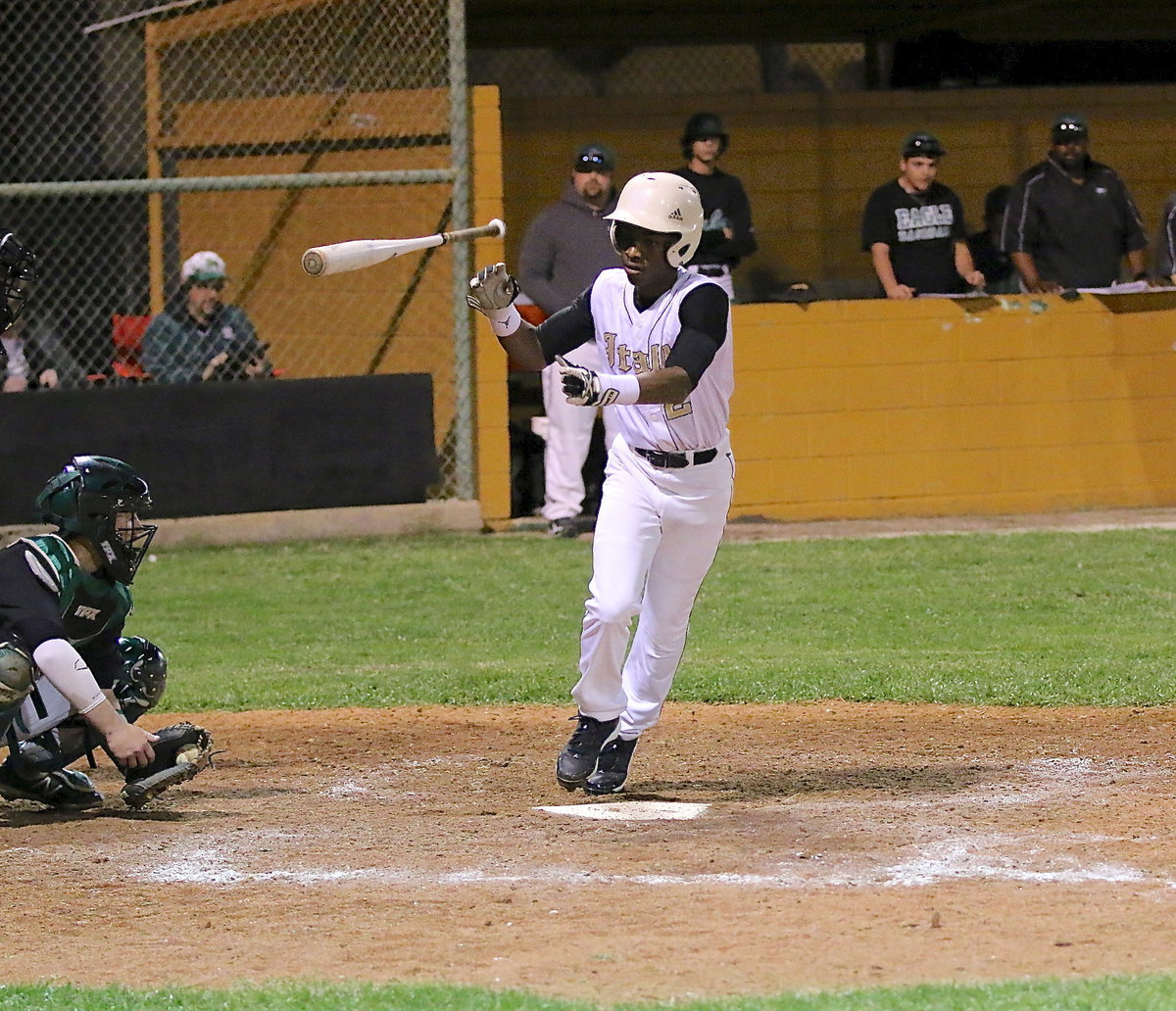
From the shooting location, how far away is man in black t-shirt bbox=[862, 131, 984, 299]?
1181cm

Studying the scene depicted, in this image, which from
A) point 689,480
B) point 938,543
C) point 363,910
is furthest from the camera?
point 938,543

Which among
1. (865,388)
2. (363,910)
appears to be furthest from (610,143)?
(363,910)

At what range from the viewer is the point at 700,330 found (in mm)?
5566

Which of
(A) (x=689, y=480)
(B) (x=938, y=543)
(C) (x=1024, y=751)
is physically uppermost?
(A) (x=689, y=480)

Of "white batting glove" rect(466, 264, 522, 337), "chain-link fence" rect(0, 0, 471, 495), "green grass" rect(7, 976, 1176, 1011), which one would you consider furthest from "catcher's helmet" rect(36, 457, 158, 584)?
"chain-link fence" rect(0, 0, 471, 495)

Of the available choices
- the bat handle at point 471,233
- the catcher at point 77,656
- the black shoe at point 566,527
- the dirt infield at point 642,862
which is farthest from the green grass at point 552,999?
the black shoe at point 566,527

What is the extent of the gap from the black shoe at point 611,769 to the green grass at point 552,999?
1.97m

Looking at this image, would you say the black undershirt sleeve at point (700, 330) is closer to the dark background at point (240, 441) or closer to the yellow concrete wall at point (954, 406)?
the dark background at point (240, 441)

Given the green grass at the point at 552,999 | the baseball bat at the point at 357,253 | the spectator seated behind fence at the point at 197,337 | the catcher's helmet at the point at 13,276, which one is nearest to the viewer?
the green grass at the point at 552,999

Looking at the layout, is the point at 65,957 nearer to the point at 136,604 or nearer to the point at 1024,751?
the point at 1024,751

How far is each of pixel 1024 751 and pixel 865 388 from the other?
231 inches

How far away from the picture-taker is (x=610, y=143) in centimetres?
1481

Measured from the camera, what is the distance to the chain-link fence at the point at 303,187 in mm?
12195

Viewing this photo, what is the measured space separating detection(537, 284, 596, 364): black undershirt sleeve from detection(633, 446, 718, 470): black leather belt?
1.36 ft
